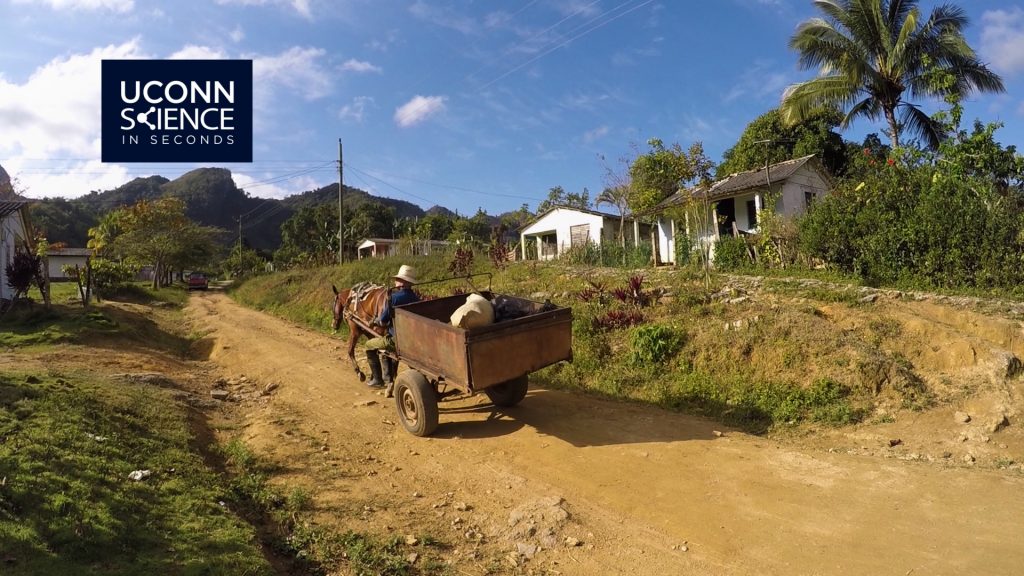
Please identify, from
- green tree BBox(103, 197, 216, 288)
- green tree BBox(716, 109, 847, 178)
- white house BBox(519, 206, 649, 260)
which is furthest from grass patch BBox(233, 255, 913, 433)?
green tree BBox(103, 197, 216, 288)

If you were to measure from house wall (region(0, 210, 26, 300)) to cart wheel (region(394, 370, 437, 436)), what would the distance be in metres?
16.6

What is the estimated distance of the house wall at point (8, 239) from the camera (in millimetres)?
16439

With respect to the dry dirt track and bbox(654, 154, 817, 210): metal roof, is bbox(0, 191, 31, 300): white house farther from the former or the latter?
bbox(654, 154, 817, 210): metal roof

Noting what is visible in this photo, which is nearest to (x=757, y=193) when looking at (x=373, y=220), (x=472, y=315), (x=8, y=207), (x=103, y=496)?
(x=472, y=315)

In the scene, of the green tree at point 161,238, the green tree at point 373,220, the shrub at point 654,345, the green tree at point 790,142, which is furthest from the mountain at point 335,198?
the shrub at point 654,345

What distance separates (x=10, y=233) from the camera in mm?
18312

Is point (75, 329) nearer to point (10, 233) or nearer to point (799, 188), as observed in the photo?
point (10, 233)

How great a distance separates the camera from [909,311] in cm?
833

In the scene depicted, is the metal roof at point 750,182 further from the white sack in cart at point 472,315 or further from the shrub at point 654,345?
the white sack in cart at point 472,315

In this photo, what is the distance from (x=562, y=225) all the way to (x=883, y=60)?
1568cm

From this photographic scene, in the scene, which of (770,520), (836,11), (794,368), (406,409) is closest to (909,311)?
(794,368)

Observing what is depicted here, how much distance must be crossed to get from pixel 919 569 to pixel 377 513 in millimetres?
3854

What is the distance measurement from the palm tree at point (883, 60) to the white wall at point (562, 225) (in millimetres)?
10381

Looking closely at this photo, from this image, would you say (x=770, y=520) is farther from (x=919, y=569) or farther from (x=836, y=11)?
(x=836, y=11)
